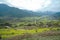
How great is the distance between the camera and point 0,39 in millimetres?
21062

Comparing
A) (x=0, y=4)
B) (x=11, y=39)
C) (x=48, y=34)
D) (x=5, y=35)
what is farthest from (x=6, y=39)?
(x=0, y=4)

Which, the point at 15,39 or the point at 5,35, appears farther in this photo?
the point at 5,35

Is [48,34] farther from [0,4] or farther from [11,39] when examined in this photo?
[0,4]

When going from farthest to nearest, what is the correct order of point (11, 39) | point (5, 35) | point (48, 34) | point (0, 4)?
point (0, 4), point (48, 34), point (5, 35), point (11, 39)

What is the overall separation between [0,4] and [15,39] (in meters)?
178

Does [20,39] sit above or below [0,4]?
below

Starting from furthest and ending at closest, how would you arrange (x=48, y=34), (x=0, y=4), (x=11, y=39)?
(x=0, y=4) < (x=48, y=34) < (x=11, y=39)

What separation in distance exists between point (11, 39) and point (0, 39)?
157cm

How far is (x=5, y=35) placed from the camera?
2311 cm

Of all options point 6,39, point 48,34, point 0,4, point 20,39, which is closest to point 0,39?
point 6,39

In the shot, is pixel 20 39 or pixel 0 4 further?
pixel 0 4

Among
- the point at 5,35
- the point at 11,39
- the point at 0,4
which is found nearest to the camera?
the point at 11,39

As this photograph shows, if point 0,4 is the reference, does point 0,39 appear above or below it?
below

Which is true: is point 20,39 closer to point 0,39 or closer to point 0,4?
point 0,39
